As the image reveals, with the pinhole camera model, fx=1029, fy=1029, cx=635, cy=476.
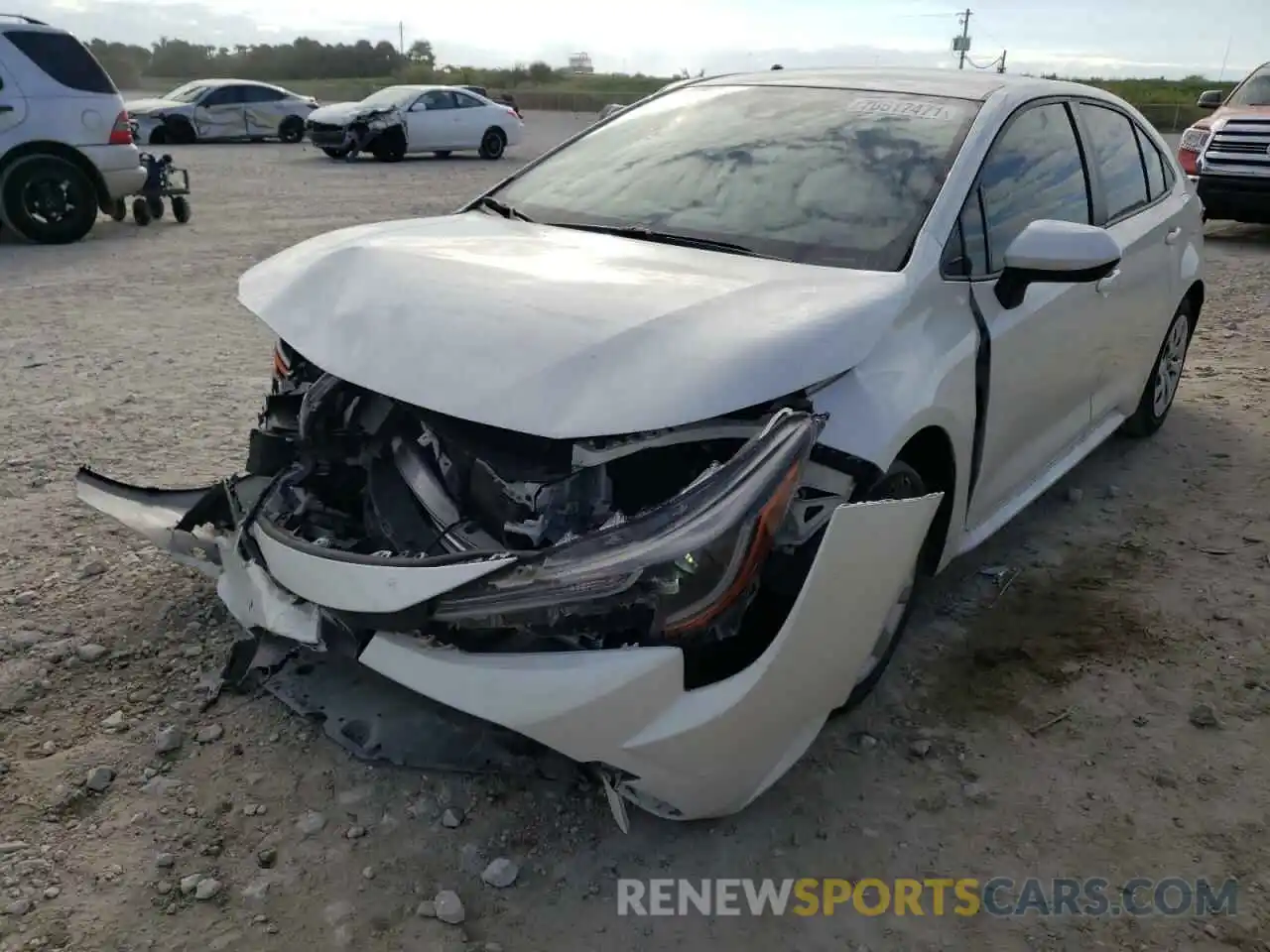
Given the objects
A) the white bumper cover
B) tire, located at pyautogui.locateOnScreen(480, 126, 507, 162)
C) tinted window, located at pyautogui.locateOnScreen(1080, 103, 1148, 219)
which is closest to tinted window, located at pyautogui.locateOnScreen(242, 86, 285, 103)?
tire, located at pyautogui.locateOnScreen(480, 126, 507, 162)

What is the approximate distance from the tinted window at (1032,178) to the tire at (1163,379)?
4.75 feet

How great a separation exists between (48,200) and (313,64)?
6406 cm

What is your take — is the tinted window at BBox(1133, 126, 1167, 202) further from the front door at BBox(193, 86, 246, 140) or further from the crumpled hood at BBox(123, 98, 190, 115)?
the front door at BBox(193, 86, 246, 140)

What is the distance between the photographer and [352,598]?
2.23 meters

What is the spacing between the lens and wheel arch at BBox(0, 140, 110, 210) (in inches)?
374

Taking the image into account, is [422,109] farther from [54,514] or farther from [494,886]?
[494,886]

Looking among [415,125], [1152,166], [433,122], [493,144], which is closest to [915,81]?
[1152,166]

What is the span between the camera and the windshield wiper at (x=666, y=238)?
3000 mm

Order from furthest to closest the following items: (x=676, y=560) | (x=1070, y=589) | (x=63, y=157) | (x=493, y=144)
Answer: (x=493, y=144) < (x=63, y=157) < (x=1070, y=589) < (x=676, y=560)

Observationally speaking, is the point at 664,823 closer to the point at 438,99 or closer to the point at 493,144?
the point at 438,99

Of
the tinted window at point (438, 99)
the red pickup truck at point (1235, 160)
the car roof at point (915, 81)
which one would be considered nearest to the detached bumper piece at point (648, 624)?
the car roof at point (915, 81)

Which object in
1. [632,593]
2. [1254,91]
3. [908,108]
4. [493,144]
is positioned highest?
[1254,91]

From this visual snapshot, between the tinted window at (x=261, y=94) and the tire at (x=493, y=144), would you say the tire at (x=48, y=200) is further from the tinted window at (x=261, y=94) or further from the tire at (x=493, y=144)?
the tinted window at (x=261, y=94)

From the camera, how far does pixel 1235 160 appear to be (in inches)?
428
